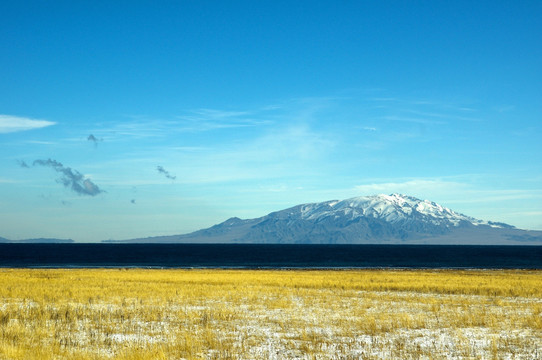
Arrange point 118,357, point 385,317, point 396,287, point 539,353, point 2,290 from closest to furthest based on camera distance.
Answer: point 118,357 → point 539,353 → point 385,317 → point 2,290 → point 396,287

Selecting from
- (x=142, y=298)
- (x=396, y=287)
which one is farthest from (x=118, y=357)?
(x=396, y=287)

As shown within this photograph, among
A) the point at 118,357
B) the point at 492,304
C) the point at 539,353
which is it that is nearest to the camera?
the point at 118,357

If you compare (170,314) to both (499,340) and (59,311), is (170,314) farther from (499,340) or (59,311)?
(499,340)

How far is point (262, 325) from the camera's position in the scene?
2244 centimetres

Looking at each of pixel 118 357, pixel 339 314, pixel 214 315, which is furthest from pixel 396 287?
pixel 118 357

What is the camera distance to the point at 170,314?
25094 millimetres

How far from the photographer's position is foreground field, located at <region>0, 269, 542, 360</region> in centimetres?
1683

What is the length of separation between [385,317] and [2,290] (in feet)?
82.5

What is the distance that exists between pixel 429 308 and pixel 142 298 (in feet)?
51.3

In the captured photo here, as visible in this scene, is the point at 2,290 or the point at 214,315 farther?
the point at 2,290

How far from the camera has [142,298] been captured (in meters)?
32.1

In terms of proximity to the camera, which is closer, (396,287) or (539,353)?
(539,353)

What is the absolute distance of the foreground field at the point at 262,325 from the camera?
1683 centimetres

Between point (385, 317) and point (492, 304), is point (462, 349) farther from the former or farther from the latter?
point (492, 304)
